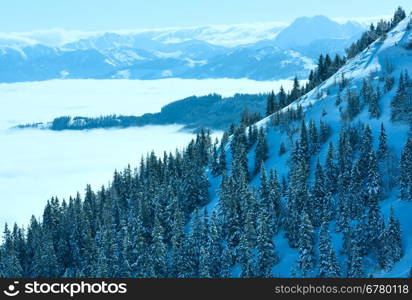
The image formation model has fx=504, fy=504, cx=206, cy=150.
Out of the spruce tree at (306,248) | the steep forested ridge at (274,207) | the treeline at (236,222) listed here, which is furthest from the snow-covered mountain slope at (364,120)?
the spruce tree at (306,248)

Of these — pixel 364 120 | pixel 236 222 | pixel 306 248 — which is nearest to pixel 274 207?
pixel 236 222

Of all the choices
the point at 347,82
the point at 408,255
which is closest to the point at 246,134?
the point at 347,82

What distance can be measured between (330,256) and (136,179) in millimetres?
78107

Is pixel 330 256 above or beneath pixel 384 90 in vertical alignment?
beneath

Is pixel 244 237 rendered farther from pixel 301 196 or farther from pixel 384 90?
pixel 384 90

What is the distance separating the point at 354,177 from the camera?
345 ft

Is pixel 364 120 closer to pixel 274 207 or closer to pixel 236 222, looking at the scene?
pixel 274 207

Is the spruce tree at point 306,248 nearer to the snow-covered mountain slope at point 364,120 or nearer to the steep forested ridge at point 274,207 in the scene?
the steep forested ridge at point 274,207

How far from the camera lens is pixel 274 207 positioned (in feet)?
373

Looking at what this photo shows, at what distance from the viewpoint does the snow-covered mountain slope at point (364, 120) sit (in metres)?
97.5

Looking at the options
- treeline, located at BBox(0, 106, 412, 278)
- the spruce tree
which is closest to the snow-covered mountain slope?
treeline, located at BBox(0, 106, 412, 278)

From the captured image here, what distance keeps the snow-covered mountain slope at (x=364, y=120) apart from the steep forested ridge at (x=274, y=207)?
34cm

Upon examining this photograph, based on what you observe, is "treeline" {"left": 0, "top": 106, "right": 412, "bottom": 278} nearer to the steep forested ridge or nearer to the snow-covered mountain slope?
the steep forested ridge

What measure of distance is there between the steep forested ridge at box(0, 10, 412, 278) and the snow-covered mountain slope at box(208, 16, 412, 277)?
345 mm
